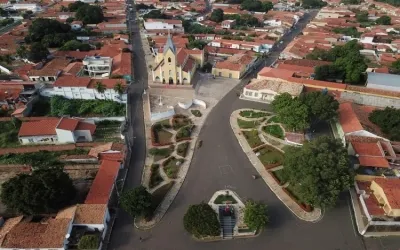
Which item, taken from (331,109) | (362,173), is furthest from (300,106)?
(362,173)

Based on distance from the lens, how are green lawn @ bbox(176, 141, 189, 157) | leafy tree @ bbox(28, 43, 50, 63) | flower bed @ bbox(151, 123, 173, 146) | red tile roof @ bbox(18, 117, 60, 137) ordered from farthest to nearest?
leafy tree @ bbox(28, 43, 50, 63), flower bed @ bbox(151, 123, 173, 146), red tile roof @ bbox(18, 117, 60, 137), green lawn @ bbox(176, 141, 189, 157)

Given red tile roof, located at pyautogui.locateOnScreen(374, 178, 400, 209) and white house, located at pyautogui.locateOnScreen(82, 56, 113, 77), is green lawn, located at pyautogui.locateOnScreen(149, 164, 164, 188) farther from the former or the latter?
white house, located at pyautogui.locateOnScreen(82, 56, 113, 77)

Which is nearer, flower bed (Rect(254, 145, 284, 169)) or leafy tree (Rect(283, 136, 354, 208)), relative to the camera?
leafy tree (Rect(283, 136, 354, 208))

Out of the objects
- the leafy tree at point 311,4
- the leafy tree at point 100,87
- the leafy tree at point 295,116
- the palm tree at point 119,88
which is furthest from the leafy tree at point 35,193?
the leafy tree at point 311,4

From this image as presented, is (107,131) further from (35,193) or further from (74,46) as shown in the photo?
(74,46)

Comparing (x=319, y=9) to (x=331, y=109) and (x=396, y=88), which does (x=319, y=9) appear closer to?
(x=396, y=88)

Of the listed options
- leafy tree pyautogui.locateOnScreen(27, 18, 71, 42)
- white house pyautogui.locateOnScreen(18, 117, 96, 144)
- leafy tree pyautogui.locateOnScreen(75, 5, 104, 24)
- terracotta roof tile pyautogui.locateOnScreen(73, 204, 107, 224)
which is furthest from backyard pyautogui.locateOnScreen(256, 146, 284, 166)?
leafy tree pyautogui.locateOnScreen(75, 5, 104, 24)

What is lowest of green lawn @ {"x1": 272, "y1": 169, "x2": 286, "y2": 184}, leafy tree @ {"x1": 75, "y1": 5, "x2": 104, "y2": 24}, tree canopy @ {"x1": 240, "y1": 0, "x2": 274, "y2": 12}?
green lawn @ {"x1": 272, "y1": 169, "x2": 286, "y2": 184}
